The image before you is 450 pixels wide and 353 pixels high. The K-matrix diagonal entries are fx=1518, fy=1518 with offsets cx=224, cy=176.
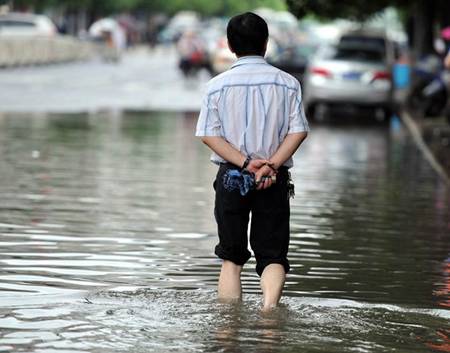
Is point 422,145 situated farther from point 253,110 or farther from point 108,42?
point 108,42

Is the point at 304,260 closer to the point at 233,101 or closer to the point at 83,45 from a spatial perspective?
the point at 233,101

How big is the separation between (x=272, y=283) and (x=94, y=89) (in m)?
31.3

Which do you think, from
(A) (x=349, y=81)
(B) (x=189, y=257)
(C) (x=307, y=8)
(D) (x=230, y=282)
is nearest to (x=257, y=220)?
(D) (x=230, y=282)

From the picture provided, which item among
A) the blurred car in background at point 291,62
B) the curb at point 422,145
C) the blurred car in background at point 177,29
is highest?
the blurred car in background at point 177,29

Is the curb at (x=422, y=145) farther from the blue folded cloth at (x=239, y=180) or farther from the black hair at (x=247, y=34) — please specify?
the blue folded cloth at (x=239, y=180)

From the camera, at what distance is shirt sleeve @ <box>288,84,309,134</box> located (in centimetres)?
770

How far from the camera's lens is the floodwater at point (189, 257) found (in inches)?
286

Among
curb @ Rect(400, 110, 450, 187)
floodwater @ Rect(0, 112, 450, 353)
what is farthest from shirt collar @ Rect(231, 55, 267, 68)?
curb @ Rect(400, 110, 450, 187)

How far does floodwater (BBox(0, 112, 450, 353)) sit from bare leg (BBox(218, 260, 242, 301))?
0.27 feet

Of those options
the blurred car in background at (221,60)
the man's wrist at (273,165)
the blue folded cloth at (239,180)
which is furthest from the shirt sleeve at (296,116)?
the blurred car in background at (221,60)

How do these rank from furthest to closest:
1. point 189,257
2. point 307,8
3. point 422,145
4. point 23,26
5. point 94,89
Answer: point 23,26, point 94,89, point 307,8, point 422,145, point 189,257

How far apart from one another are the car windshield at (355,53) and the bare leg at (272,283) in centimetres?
2301

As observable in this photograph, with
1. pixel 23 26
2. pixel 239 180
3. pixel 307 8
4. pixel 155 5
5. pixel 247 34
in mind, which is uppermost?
pixel 155 5

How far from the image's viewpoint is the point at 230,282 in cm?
795
